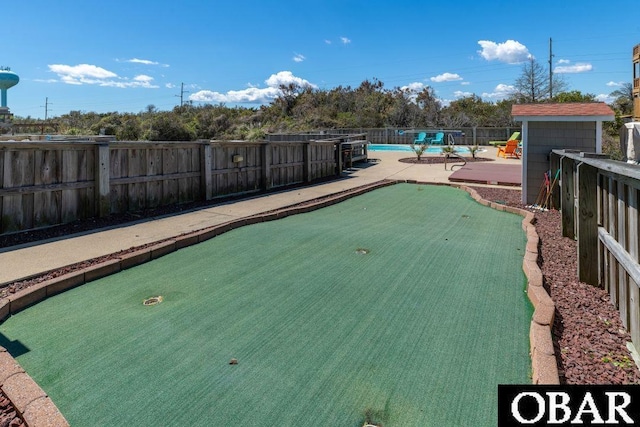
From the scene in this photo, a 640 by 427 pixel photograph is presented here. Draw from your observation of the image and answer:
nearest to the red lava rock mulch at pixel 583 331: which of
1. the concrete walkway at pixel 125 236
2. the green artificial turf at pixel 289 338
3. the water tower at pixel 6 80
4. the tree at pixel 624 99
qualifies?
the green artificial turf at pixel 289 338

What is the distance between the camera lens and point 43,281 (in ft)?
11.7

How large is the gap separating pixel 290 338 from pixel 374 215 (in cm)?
420

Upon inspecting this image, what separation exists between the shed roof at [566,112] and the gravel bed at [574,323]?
265 cm

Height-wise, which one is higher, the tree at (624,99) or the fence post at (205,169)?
the tree at (624,99)

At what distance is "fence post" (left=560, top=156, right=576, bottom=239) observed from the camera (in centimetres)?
516

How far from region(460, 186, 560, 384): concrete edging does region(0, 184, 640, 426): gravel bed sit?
10 cm

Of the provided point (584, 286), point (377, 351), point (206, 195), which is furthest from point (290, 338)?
point (206, 195)

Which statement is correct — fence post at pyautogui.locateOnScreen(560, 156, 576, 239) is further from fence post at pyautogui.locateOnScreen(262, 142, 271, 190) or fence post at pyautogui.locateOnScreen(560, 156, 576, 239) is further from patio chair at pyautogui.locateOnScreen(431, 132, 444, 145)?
patio chair at pyautogui.locateOnScreen(431, 132, 444, 145)

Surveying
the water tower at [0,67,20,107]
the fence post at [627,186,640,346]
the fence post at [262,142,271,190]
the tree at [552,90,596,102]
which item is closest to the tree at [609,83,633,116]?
the tree at [552,90,596,102]

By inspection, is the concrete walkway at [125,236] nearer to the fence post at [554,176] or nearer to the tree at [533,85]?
the fence post at [554,176]

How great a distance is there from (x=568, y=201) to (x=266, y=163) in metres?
6.12

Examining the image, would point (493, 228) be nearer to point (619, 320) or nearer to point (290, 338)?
point (619, 320)

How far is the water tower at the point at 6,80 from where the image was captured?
112ft

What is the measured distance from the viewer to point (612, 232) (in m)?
3.14
